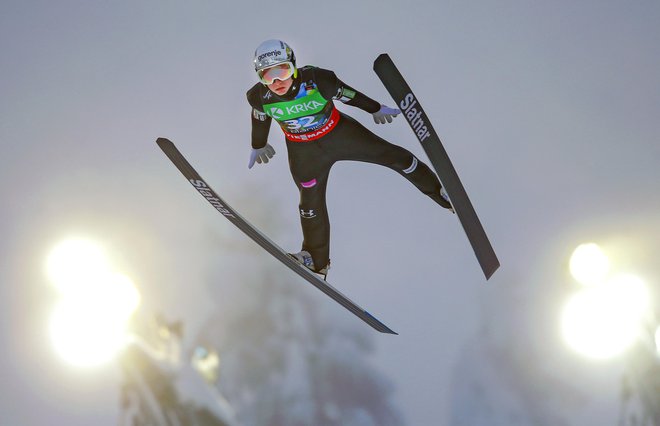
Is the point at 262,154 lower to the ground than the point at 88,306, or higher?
higher

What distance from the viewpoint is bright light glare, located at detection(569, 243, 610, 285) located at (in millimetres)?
9633

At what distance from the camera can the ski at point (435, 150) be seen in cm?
568

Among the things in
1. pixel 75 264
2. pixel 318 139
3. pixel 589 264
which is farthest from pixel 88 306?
pixel 589 264

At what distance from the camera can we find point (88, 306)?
10.6m

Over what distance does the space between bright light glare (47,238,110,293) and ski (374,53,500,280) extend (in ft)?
20.7

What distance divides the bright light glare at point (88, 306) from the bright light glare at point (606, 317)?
6.75 meters

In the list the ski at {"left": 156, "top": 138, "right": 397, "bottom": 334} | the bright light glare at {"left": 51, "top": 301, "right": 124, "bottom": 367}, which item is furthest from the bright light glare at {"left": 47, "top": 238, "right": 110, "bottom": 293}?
the ski at {"left": 156, "top": 138, "right": 397, "bottom": 334}

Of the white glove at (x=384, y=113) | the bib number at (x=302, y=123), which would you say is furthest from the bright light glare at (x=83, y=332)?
the white glove at (x=384, y=113)

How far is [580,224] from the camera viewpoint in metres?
9.59

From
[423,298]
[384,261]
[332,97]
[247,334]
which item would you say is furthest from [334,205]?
[332,97]

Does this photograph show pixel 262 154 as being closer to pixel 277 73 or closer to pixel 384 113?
pixel 277 73

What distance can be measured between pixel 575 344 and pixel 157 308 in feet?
21.3

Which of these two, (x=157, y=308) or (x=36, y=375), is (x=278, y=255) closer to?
(x=157, y=308)

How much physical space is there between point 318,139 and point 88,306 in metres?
6.03
